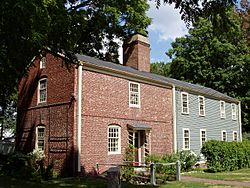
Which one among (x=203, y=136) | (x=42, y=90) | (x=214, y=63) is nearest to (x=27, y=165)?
(x=42, y=90)

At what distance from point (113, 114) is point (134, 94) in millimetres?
2419

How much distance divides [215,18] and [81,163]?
Result: 12631 mm

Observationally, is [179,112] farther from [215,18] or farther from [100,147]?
[215,18]

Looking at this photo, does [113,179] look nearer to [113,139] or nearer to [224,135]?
[113,139]

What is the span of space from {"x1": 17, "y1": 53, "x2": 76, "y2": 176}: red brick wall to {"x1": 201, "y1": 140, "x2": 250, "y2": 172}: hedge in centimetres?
889

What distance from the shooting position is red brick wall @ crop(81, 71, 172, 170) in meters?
17.7

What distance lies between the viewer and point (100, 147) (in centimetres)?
1816

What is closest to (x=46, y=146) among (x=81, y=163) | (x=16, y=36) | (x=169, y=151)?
(x=81, y=163)

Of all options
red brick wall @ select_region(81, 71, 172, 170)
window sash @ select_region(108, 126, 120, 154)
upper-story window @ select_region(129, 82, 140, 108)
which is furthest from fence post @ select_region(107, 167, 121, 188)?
upper-story window @ select_region(129, 82, 140, 108)

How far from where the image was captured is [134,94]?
21.0 metres

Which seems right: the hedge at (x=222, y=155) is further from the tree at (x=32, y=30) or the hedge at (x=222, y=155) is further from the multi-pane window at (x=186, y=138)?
the tree at (x=32, y=30)

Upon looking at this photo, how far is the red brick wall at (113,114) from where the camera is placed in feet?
58.1

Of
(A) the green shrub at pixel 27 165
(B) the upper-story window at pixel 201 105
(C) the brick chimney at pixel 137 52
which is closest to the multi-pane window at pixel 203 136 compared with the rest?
(B) the upper-story window at pixel 201 105

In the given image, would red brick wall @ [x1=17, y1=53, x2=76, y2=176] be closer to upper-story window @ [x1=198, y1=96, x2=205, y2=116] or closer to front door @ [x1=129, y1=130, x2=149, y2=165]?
front door @ [x1=129, y1=130, x2=149, y2=165]
